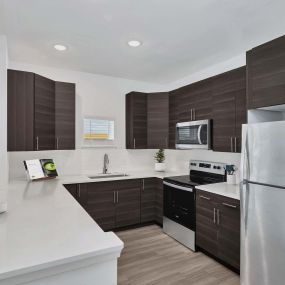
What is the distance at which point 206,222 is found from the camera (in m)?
2.63

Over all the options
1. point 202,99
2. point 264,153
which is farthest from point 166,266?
point 202,99

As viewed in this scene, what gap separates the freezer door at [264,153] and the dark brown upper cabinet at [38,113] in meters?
2.46

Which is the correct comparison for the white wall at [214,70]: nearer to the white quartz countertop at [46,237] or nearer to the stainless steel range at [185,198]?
the stainless steel range at [185,198]

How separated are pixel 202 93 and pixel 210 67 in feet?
1.90

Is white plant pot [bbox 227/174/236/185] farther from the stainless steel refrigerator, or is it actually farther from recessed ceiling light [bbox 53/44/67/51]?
recessed ceiling light [bbox 53/44/67/51]

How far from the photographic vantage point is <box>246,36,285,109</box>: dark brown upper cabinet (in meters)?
1.89

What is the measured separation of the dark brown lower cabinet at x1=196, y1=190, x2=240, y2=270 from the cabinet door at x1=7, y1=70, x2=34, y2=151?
227cm

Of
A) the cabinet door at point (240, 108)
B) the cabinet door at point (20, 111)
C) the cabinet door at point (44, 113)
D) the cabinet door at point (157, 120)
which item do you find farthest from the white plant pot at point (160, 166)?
the cabinet door at point (20, 111)

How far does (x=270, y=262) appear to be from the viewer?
5.70 ft

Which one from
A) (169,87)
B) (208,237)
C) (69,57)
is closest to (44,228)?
(208,237)

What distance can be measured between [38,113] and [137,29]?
5.40 feet

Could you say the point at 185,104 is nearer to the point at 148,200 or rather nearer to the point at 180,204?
the point at 180,204

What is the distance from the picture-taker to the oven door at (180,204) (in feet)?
9.37

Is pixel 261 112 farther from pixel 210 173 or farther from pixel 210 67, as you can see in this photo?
pixel 210 67
